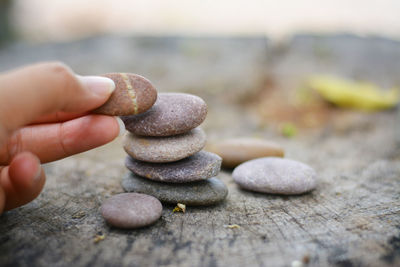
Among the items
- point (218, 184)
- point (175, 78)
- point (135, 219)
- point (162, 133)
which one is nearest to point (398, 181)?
point (218, 184)

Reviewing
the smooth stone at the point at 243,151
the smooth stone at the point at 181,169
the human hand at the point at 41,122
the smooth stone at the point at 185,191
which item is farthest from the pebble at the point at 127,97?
the smooth stone at the point at 243,151

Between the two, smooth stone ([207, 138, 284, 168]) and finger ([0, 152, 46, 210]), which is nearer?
finger ([0, 152, 46, 210])

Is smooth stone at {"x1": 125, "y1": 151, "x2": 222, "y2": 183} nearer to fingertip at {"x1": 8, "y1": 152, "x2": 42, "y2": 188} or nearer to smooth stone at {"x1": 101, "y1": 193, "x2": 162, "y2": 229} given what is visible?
smooth stone at {"x1": 101, "y1": 193, "x2": 162, "y2": 229}

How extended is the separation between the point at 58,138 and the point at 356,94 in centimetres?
456

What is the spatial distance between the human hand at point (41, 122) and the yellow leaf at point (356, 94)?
13.9 ft

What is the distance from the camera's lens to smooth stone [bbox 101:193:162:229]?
2047mm

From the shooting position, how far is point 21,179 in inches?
76.1

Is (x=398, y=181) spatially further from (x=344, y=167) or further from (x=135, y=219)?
(x=135, y=219)

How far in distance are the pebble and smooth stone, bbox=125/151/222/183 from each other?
53 cm

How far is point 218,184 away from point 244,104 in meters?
3.38

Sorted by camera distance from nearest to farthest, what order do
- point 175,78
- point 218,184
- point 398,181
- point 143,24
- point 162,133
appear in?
point 162,133 < point 218,184 < point 398,181 < point 175,78 < point 143,24

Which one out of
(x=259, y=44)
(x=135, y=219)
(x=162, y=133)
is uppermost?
(x=259, y=44)

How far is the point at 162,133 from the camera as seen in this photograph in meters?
2.40

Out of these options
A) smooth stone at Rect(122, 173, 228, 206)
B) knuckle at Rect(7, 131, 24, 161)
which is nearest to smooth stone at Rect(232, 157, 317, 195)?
smooth stone at Rect(122, 173, 228, 206)
